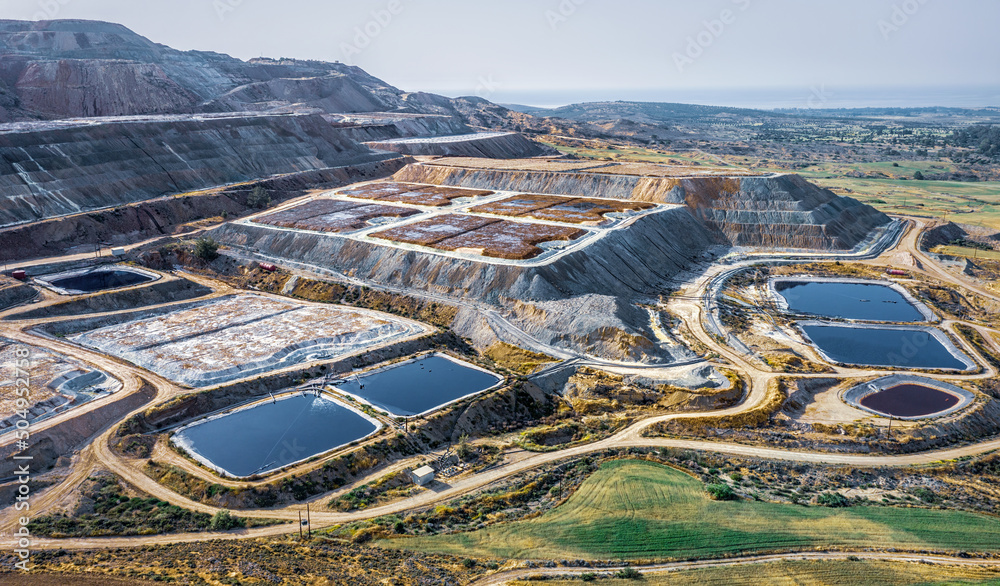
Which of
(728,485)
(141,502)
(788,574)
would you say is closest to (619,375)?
(728,485)

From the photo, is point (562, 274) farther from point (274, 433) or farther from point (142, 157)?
point (142, 157)

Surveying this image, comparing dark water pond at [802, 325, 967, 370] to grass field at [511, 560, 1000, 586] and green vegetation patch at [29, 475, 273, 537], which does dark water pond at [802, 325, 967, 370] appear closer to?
grass field at [511, 560, 1000, 586]

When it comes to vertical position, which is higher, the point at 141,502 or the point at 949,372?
the point at 949,372

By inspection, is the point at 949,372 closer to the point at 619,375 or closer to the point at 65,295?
the point at 619,375

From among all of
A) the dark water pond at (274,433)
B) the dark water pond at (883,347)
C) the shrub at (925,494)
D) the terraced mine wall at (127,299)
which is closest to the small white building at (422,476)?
the dark water pond at (274,433)

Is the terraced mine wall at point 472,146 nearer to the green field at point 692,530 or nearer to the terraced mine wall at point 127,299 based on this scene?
the terraced mine wall at point 127,299

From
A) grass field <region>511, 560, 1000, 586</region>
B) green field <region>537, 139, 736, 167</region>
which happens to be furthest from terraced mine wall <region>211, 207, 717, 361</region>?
green field <region>537, 139, 736, 167</region>

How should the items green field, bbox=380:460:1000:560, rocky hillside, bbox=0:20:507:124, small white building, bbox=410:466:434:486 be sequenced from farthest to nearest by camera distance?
rocky hillside, bbox=0:20:507:124 → small white building, bbox=410:466:434:486 → green field, bbox=380:460:1000:560
